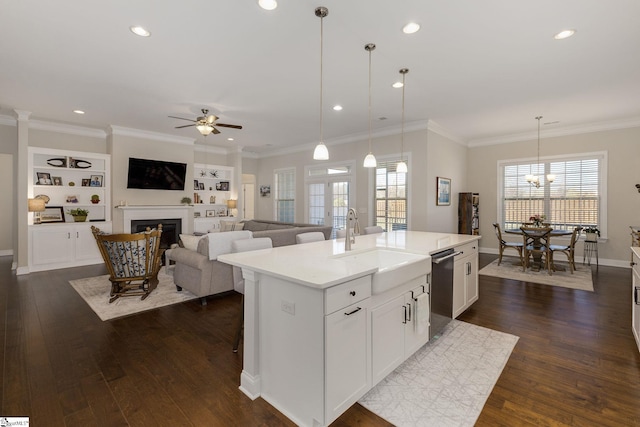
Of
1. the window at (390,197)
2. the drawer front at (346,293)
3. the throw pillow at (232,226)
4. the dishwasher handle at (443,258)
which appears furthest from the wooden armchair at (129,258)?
the window at (390,197)

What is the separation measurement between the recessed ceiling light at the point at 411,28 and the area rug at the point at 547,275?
4.46 m

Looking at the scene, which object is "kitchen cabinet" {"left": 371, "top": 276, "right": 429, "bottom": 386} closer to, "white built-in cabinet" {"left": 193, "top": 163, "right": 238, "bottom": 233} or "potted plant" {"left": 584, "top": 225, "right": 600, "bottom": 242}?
"potted plant" {"left": 584, "top": 225, "right": 600, "bottom": 242}

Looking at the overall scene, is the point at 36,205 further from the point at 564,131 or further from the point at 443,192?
the point at 564,131

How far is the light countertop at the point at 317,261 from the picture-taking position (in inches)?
70.1

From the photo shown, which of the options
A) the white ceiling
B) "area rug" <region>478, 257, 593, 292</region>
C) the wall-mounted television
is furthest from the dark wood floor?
the wall-mounted television

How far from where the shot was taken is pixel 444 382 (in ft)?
7.43

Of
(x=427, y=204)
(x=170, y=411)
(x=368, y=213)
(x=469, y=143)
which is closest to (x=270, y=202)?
(x=368, y=213)

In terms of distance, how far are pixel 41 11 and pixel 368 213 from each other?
604 centimetres

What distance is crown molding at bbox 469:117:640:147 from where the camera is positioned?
5914mm

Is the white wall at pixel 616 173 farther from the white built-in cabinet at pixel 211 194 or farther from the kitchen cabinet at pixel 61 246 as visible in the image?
the kitchen cabinet at pixel 61 246

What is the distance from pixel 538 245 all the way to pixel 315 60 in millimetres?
5425

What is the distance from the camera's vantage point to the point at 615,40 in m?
3.03

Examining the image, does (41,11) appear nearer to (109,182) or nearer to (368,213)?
(109,182)

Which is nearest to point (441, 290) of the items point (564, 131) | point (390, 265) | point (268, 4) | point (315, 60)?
point (390, 265)
